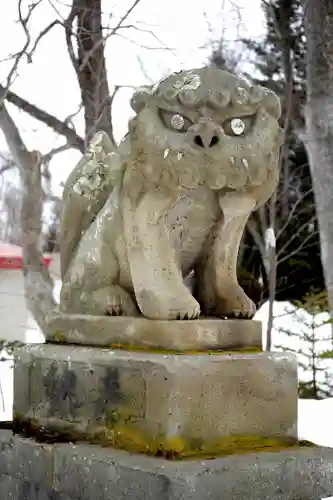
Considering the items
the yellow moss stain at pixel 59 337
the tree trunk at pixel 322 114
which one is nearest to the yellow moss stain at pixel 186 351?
the yellow moss stain at pixel 59 337

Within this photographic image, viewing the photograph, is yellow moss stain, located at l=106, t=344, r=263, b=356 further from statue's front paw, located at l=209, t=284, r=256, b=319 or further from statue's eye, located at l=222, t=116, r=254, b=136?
statue's eye, located at l=222, t=116, r=254, b=136

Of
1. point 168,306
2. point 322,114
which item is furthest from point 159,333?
point 322,114

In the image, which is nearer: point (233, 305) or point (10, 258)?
point (233, 305)

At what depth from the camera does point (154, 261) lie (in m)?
2.12

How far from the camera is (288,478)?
1.94m

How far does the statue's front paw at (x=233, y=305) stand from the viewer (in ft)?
7.38

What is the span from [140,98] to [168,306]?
25.9 inches

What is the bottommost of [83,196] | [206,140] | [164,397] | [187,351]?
[164,397]

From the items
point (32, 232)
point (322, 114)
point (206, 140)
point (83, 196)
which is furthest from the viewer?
point (322, 114)

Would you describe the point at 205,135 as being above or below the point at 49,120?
below

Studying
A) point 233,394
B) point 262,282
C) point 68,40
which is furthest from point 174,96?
point 262,282

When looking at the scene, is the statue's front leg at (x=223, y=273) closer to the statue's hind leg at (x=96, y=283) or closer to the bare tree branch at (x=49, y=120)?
the statue's hind leg at (x=96, y=283)

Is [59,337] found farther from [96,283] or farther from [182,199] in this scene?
[182,199]

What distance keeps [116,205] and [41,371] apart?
621mm
